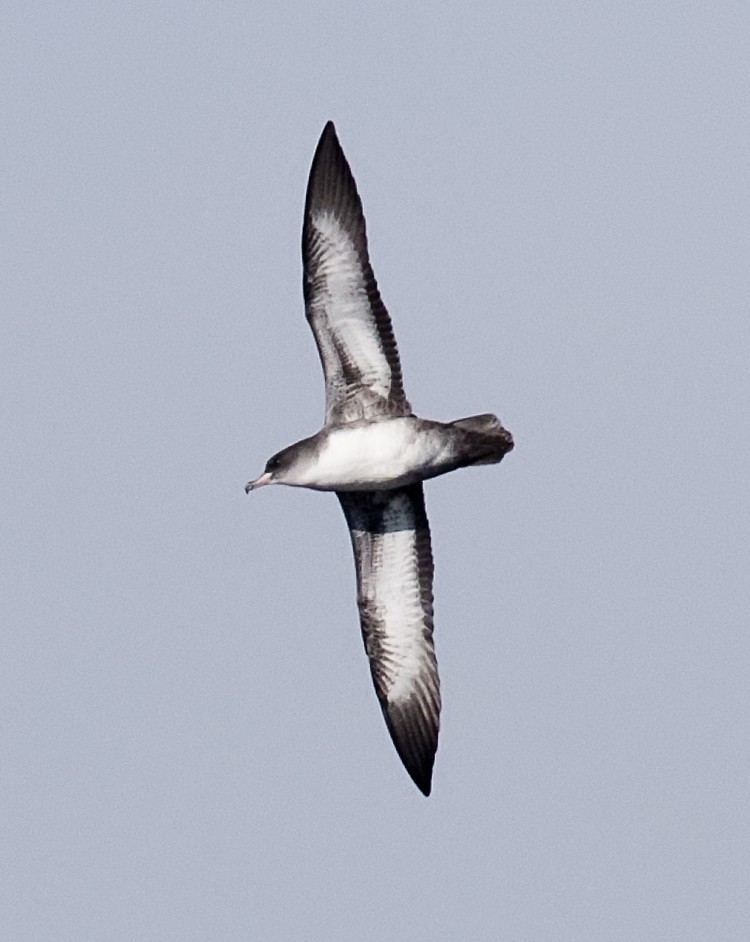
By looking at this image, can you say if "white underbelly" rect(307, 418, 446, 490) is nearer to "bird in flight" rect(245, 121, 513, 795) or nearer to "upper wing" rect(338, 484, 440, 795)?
"bird in flight" rect(245, 121, 513, 795)

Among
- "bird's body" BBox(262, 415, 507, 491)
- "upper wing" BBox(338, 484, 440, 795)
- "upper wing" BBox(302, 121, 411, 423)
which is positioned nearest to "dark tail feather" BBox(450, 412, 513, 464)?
"bird's body" BBox(262, 415, 507, 491)

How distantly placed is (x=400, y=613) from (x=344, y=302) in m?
3.26

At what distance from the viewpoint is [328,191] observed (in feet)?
64.4

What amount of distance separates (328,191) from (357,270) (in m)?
0.75

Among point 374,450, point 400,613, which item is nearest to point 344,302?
point 374,450

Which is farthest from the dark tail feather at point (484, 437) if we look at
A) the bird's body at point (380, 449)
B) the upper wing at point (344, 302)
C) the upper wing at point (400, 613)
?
the upper wing at point (400, 613)

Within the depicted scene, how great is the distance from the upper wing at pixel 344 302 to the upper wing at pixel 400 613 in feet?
4.49

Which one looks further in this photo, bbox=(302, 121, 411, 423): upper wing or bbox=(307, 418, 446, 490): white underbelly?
bbox=(307, 418, 446, 490): white underbelly

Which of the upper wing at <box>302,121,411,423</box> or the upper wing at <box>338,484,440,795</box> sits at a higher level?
the upper wing at <box>302,121,411,423</box>

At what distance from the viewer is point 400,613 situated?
21.2 meters

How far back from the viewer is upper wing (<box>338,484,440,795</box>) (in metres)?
21.0

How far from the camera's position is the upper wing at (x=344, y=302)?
1945 centimetres

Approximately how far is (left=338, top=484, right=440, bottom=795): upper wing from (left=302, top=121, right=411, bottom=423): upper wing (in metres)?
1.37

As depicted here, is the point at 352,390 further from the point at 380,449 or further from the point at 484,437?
the point at 484,437
